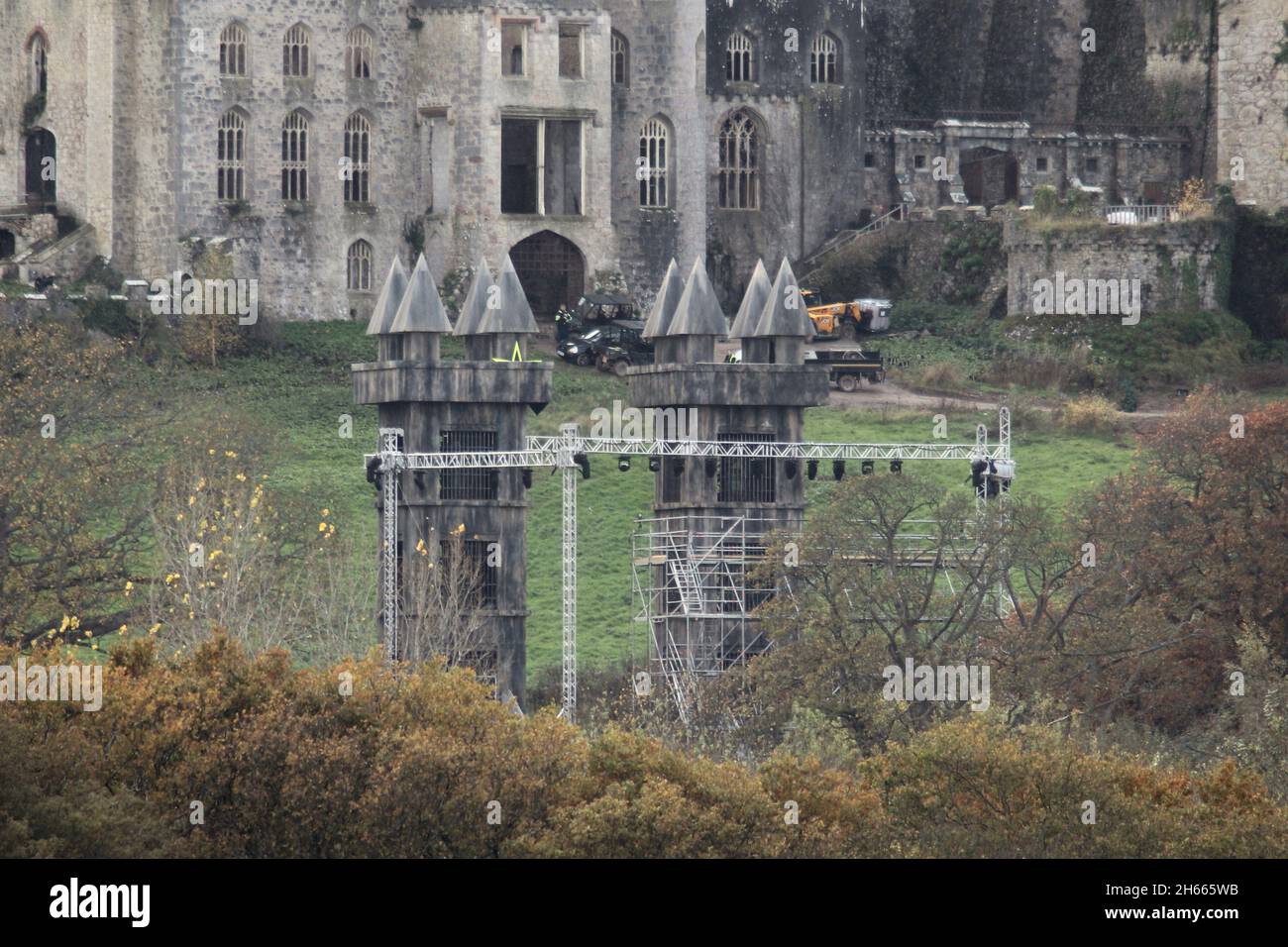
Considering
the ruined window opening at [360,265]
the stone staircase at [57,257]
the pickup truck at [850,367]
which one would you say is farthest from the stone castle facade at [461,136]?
the pickup truck at [850,367]

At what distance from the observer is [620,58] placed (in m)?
105

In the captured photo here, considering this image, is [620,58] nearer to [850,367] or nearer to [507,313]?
[850,367]

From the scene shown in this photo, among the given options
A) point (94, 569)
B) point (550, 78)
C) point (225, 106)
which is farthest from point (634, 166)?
point (94, 569)

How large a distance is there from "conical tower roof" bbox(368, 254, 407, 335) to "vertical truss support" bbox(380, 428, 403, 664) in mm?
2460

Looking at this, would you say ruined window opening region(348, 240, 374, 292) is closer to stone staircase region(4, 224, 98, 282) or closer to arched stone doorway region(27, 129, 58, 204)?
stone staircase region(4, 224, 98, 282)

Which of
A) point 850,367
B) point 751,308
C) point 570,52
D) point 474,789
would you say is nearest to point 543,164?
point 570,52

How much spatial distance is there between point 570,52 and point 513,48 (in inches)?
62.1

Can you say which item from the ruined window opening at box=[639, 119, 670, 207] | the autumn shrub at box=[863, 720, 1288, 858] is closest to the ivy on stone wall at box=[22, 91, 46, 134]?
the ruined window opening at box=[639, 119, 670, 207]

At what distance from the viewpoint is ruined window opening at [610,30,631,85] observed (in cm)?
10519

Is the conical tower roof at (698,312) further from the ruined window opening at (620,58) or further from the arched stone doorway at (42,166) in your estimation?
the arched stone doorway at (42,166)

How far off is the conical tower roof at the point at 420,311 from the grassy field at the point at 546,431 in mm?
5763

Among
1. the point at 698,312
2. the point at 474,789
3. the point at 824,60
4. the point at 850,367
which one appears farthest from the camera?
the point at 824,60
